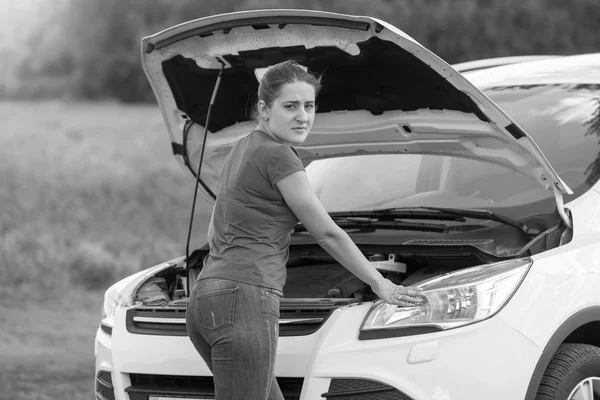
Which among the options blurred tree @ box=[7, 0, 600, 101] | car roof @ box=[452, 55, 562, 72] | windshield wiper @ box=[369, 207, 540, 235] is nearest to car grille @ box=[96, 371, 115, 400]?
→ windshield wiper @ box=[369, 207, 540, 235]

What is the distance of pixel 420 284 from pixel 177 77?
61.9 inches

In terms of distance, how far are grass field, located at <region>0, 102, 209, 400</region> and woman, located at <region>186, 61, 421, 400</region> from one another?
11.1 ft

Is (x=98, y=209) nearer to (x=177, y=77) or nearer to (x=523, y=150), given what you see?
(x=177, y=77)

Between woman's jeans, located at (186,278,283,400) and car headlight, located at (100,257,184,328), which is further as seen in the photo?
car headlight, located at (100,257,184,328)

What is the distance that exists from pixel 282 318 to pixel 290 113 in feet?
2.74

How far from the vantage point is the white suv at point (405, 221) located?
3266 millimetres

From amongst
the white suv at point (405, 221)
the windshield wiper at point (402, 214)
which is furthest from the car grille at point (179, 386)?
the windshield wiper at point (402, 214)

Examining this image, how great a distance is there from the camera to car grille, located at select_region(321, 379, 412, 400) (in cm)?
321

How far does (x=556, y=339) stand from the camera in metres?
3.37

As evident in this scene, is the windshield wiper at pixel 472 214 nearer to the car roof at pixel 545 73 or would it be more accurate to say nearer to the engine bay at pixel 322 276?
the engine bay at pixel 322 276

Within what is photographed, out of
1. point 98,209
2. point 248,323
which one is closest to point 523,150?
point 248,323

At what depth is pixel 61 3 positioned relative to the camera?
86.2ft

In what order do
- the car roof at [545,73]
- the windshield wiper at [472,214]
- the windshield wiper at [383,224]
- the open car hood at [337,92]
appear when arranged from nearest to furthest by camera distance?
the open car hood at [337,92]
the windshield wiper at [472,214]
the windshield wiper at [383,224]
the car roof at [545,73]

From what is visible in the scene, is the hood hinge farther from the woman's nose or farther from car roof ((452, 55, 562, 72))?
car roof ((452, 55, 562, 72))
